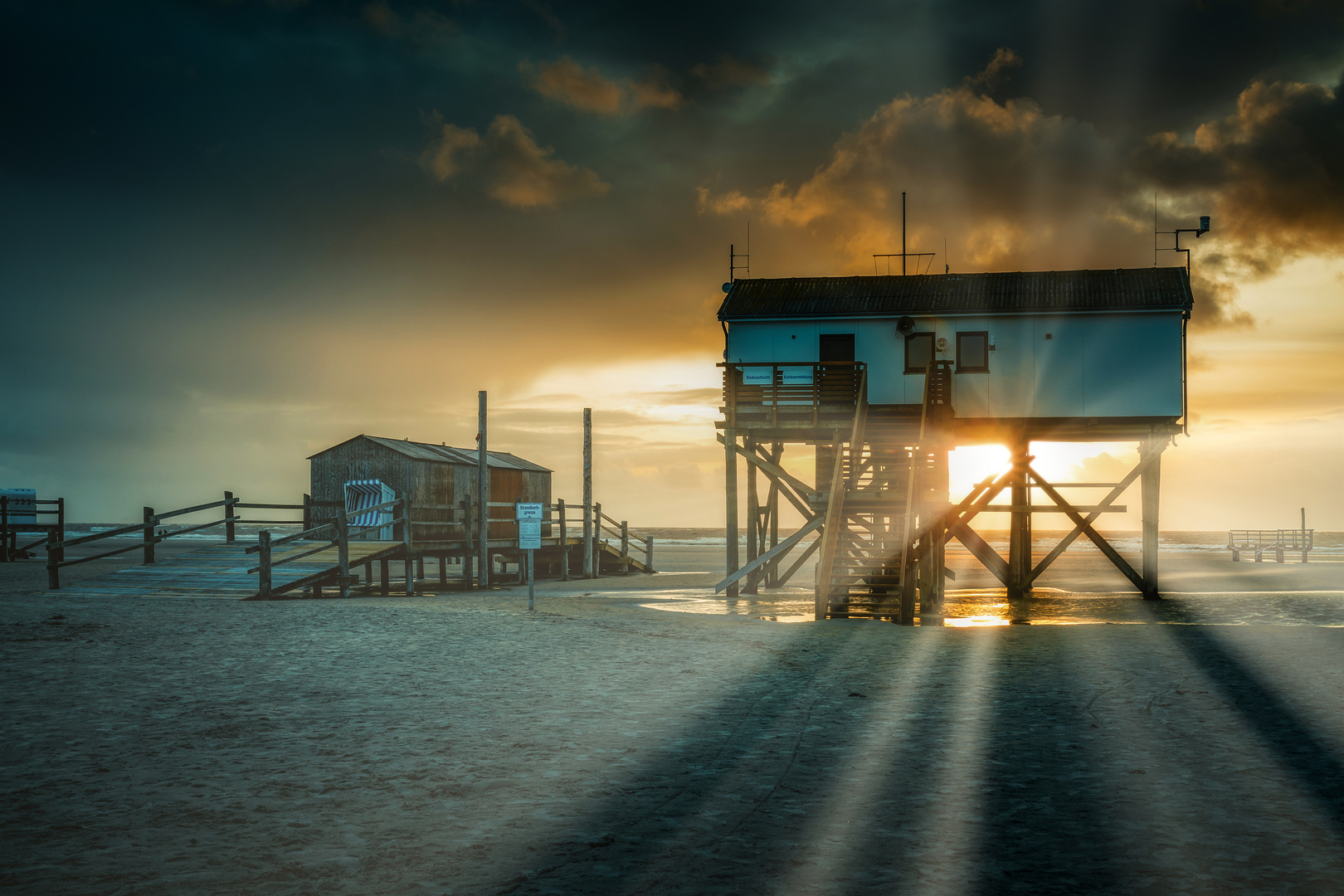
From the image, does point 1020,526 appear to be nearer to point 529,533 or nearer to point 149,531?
point 529,533

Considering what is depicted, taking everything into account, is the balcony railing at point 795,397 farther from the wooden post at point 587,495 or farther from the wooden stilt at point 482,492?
the wooden post at point 587,495

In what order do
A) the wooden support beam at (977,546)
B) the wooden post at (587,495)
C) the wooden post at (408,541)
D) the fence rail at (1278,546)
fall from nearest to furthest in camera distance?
the wooden support beam at (977,546), the wooden post at (408,541), the wooden post at (587,495), the fence rail at (1278,546)

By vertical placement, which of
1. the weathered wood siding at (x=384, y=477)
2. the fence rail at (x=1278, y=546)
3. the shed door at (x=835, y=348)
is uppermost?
the shed door at (x=835, y=348)

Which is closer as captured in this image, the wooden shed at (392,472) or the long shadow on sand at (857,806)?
the long shadow on sand at (857,806)

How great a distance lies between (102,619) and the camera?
1627 cm

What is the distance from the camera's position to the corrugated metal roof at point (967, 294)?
900 inches

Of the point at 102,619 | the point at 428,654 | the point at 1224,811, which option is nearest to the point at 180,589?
the point at 102,619

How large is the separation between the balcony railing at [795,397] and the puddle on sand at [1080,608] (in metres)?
4.59

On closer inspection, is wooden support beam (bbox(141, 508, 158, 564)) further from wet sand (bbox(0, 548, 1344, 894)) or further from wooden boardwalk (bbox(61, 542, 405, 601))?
wet sand (bbox(0, 548, 1344, 894))

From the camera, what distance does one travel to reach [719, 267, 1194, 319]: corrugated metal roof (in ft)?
75.0

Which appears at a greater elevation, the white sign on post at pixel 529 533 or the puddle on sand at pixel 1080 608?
the white sign on post at pixel 529 533

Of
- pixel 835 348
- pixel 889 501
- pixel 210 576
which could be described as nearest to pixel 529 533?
pixel 889 501

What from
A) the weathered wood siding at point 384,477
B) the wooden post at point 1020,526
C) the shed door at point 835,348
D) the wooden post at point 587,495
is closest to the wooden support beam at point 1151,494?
the wooden post at point 1020,526

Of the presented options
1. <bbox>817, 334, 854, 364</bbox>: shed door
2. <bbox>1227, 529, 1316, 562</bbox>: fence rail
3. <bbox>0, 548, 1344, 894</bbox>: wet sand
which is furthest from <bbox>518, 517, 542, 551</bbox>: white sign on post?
<bbox>1227, 529, 1316, 562</bbox>: fence rail
